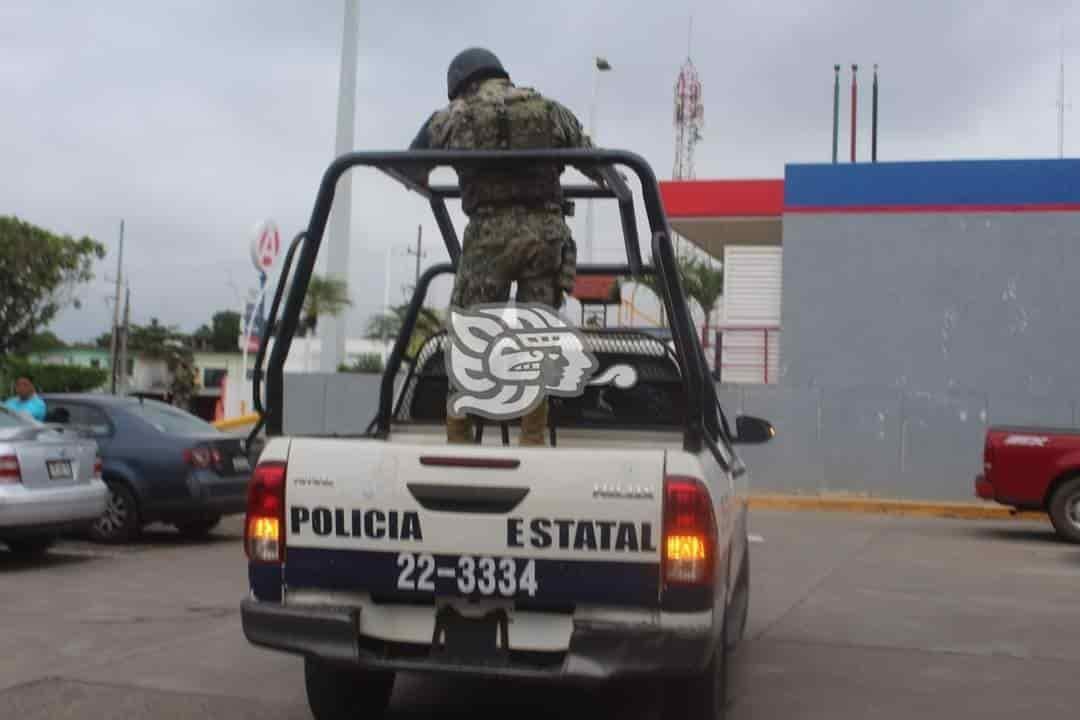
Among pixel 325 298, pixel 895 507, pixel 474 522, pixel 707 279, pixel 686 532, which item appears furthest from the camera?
pixel 325 298

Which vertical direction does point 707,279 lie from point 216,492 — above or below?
above

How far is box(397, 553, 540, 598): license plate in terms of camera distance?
4.41 m

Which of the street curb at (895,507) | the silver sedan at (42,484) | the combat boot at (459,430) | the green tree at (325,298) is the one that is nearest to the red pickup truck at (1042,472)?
the street curb at (895,507)

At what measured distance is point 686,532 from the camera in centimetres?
432

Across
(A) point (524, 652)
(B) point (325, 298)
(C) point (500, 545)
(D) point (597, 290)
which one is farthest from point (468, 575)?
(B) point (325, 298)

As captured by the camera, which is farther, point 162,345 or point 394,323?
point 162,345

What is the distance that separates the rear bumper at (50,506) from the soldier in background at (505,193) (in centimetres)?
562

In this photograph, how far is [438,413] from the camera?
665cm

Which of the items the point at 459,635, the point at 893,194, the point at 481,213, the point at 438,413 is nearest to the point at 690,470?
the point at 459,635

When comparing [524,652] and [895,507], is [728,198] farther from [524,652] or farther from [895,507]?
[524,652]

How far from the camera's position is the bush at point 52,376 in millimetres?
47997

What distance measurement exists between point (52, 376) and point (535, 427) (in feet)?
173

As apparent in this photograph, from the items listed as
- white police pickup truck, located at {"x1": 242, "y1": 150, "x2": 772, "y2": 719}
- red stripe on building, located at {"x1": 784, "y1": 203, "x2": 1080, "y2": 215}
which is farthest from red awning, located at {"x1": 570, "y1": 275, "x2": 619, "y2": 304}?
red stripe on building, located at {"x1": 784, "y1": 203, "x2": 1080, "y2": 215}

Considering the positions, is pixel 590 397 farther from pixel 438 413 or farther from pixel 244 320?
pixel 244 320
